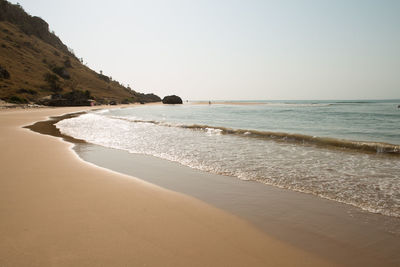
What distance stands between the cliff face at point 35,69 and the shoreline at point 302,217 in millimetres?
57496

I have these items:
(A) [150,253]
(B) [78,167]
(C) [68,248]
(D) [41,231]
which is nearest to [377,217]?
(A) [150,253]

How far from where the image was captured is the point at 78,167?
262 inches

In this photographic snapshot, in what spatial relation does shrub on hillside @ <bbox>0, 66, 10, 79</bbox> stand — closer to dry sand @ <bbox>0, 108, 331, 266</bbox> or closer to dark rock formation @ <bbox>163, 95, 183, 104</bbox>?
dark rock formation @ <bbox>163, 95, 183, 104</bbox>

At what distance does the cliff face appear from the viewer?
192ft

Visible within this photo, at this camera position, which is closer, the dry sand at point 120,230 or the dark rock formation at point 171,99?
the dry sand at point 120,230

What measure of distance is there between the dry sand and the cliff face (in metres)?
56.6

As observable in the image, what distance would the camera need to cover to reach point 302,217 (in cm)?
382

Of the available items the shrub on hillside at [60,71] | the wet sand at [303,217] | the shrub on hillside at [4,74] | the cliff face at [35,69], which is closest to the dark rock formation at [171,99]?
the cliff face at [35,69]

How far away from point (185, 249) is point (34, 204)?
288 centimetres

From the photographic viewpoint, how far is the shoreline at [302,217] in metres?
2.90

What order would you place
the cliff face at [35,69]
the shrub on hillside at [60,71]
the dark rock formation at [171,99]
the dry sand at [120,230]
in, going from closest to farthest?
the dry sand at [120,230]
the cliff face at [35,69]
the shrub on hillside at [60,71]
the dark rock formation at [171,99]

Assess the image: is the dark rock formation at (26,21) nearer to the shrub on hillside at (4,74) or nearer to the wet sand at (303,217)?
the shrub on hillside at (4,74)

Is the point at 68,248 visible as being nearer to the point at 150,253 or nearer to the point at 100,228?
the point at 100,228

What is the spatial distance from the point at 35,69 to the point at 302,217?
316 ft
